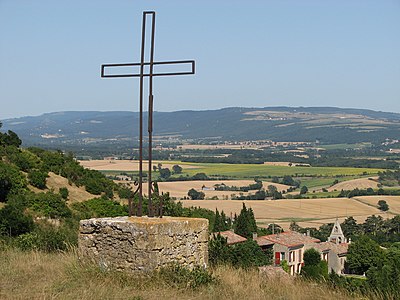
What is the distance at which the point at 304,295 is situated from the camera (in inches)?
283

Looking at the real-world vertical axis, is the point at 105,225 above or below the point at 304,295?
above

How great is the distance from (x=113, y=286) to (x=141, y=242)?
643mm

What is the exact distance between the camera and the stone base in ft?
25.1

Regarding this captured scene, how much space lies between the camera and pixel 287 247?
43906 millimetres

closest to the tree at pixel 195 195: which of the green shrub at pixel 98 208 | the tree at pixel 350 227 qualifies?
the tree at pixel 350 227

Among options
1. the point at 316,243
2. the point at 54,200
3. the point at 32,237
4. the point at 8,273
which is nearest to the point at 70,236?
the point at 32,237

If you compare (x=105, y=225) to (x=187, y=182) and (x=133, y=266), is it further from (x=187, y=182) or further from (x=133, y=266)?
(x=187, y=182)

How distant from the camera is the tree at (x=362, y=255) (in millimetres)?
45062

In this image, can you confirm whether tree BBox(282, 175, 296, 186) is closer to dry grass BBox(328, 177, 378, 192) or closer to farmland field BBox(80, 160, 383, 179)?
farmland field BBox(80, 160, 383, 179)

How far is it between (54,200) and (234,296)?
17901 millimetres

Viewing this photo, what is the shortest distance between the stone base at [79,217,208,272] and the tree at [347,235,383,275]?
37.9 m

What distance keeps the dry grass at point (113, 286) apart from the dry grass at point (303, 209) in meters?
52.0

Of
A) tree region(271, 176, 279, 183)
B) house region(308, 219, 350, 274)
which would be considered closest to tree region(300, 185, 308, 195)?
tree region(271, 176, 279, 183)

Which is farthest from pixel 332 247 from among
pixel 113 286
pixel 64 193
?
pixel 113 286
